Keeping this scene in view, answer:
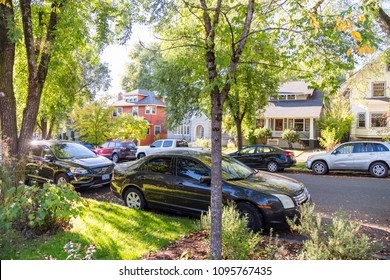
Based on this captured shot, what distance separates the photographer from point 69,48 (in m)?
7.74

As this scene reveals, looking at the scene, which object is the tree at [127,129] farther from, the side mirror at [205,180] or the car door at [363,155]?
the side mirror at [205,180]

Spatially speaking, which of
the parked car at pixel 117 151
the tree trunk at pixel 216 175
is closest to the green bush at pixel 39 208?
the tree trunk at pixel 216 175

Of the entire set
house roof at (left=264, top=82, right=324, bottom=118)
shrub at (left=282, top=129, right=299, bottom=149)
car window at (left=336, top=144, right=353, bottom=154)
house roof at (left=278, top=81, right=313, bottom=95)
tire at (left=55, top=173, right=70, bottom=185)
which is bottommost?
tire at (left=55, top=173, right=70, bottom=185)

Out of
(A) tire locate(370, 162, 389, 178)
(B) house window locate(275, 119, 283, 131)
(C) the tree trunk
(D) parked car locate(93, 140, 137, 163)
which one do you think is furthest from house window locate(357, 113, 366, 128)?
(C) the tree trunk

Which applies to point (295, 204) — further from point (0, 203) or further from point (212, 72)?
point (0, 203)

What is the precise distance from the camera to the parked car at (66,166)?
9.93 metres

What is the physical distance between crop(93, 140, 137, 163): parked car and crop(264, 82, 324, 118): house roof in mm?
14560

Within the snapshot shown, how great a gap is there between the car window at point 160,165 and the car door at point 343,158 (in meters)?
9.74

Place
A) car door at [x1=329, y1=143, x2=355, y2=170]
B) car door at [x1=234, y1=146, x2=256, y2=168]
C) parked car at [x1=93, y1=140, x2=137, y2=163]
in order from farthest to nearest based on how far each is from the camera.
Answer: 1. parked car at [x1=93, y1=140, x2=137, y2=163]
2. car door at [x1=234, y1=146, x2=256, y2=168]
3. car door at [x1=329, y1=143, x2=355, y2=170]

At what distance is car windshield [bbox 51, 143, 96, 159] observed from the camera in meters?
10.7

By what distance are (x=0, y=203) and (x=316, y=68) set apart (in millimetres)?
5980

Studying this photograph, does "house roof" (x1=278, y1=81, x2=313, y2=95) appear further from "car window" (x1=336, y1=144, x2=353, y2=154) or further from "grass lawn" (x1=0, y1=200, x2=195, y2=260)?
"grass lawn" (x1=0, y1=200, x2=195, y2=260)

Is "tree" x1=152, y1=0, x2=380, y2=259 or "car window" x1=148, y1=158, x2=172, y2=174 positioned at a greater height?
"tree" x1=152, y1=0, x2=380, y2=259

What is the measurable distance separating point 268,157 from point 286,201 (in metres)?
10.2
